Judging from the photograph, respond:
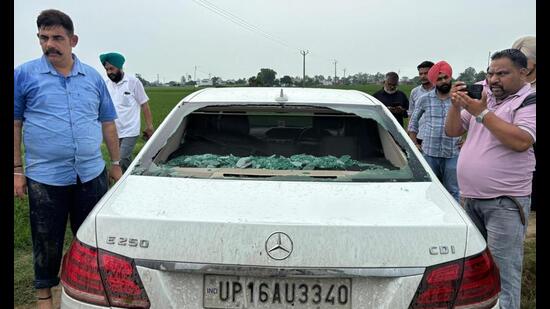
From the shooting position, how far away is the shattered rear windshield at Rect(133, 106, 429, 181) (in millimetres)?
2471

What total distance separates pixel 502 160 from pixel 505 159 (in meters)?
0.02

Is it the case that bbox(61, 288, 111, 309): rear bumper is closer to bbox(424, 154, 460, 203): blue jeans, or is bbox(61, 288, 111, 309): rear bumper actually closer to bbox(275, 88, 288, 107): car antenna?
bbox(275, 88, 288, 107): car antenna

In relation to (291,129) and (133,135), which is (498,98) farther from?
(133,135)

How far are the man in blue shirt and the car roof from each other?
2.92 ft

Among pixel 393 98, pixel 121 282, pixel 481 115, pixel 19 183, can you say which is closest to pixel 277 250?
pixel 121 282

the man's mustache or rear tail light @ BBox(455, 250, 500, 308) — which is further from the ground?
the man's mustache

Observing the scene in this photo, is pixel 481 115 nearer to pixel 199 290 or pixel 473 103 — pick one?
pixel 473 103

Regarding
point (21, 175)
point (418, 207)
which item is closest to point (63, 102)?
point (21, 175)

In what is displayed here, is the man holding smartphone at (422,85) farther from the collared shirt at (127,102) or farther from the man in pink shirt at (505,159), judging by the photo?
the collared shirt at (127,102)

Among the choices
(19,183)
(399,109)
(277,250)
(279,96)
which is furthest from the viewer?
(399,109)

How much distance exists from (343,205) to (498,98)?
1.64 metres

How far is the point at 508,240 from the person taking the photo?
298 centimetres

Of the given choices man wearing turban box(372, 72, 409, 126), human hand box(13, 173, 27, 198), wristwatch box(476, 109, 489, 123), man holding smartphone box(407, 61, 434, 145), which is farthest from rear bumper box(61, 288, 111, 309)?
man wearing turban box(372, 72, 409, 126)
